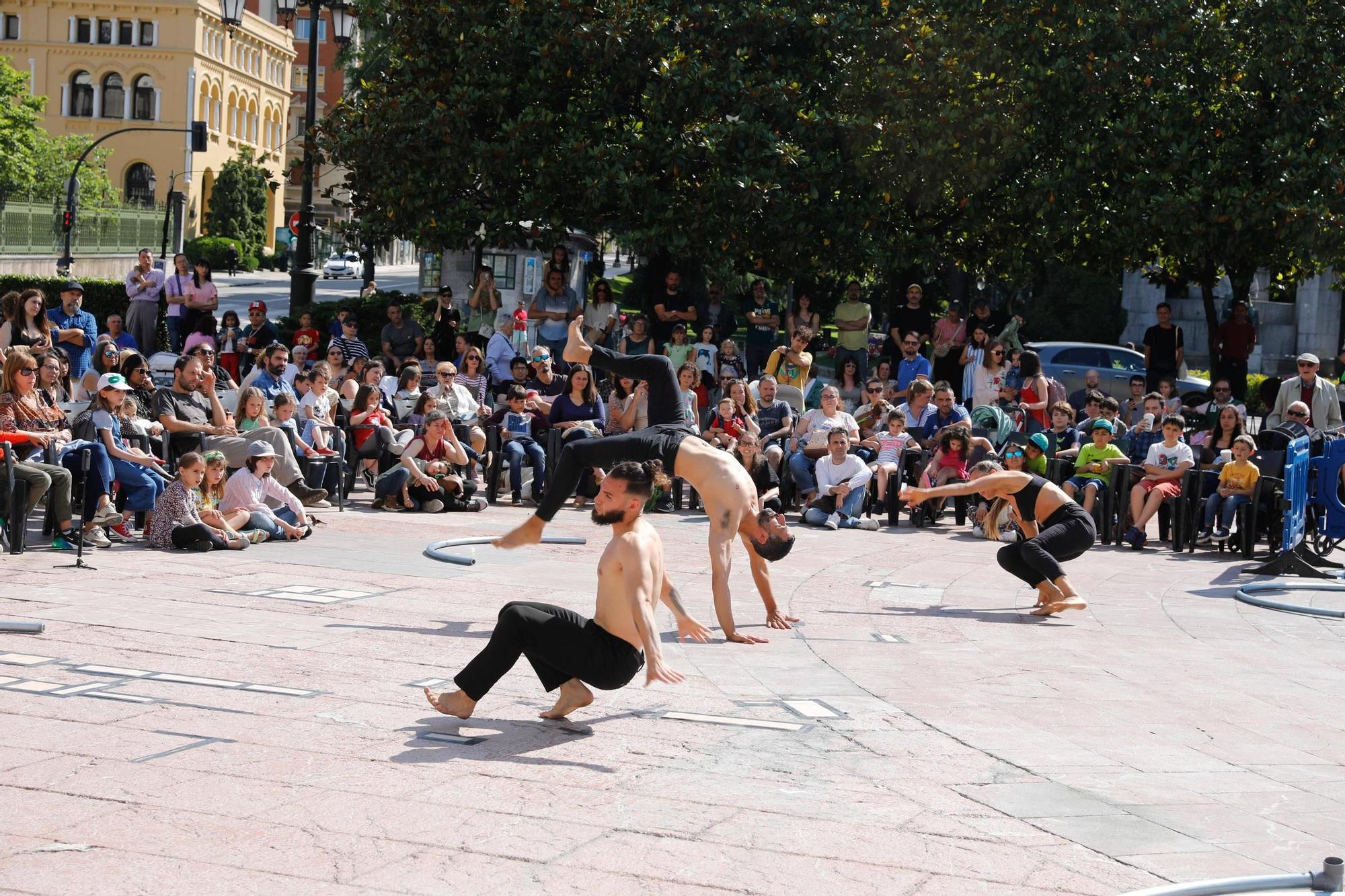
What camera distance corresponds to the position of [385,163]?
2094 centimetres

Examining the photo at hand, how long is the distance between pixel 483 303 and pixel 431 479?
224 inches

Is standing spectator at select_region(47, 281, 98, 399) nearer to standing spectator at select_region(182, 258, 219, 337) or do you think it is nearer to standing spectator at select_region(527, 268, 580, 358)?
standing spectator at select_region(182, 258, 219, 337)

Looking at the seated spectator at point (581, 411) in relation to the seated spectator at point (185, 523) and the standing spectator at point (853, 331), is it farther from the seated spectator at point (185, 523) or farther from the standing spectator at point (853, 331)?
the seated spectator at point (185, 523)

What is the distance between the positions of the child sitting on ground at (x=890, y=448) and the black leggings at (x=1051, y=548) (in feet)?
14.7

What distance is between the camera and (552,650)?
693 centimetres

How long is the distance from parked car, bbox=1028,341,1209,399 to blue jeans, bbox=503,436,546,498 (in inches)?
558

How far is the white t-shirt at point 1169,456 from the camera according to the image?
15.3 metres

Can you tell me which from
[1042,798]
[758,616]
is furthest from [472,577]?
[1042,798]

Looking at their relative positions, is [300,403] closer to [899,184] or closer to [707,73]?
[707,73]

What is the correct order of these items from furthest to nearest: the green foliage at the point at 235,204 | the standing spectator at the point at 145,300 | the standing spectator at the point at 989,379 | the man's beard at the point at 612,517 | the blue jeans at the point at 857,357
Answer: the green foliage at the point at 235,204 < the standing spectator at the point at 145,300 < the blue jeans at the point at 857,357 < the standing spectator at the point at 989,379 < the man's beard at the point at 612,517

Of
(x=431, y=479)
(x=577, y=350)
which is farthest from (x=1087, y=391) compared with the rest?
(x=577, y=350)

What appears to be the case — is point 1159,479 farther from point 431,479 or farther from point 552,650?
point 552,650

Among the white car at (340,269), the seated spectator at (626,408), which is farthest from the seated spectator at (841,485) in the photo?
the white car at (340,269)

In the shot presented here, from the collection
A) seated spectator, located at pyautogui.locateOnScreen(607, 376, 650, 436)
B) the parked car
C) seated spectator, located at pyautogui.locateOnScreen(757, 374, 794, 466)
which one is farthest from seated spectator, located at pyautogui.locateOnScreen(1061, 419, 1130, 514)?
the parked car
